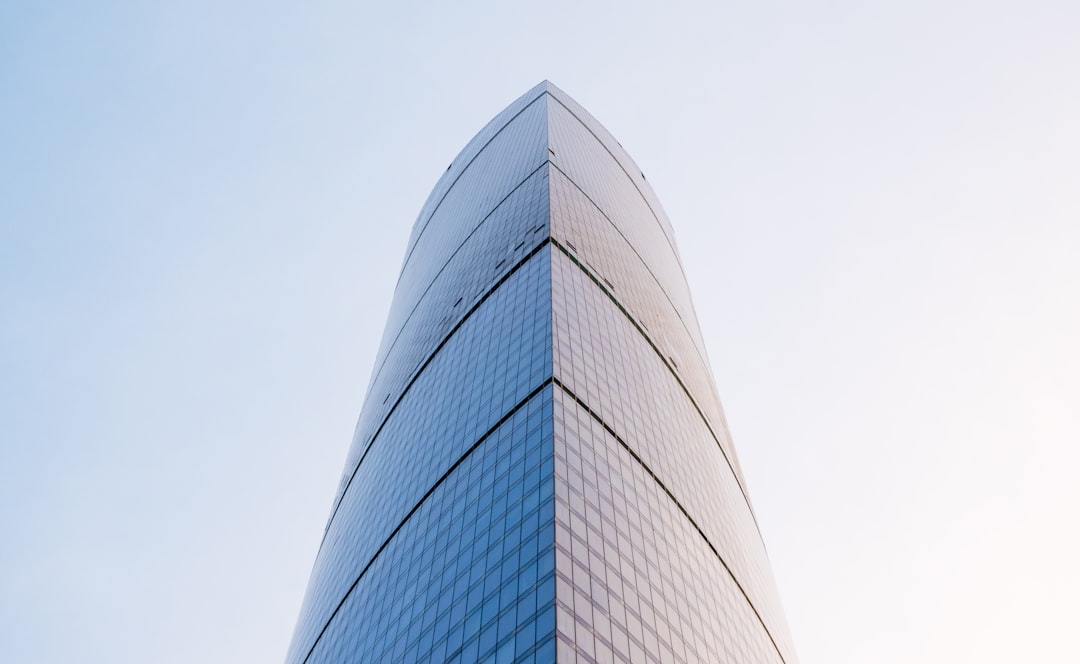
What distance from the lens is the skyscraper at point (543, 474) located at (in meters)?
32.1

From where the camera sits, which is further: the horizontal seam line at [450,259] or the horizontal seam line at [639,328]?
the horizontal seam line at [450,259]

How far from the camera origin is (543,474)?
1414 inches

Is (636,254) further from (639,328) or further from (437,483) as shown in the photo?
(437,483)

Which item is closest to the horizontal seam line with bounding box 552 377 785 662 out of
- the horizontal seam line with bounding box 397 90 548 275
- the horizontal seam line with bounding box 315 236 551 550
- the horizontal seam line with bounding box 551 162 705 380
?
the horizontal seam line with bounding box 315 236 551 550

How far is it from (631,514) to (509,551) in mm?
6561

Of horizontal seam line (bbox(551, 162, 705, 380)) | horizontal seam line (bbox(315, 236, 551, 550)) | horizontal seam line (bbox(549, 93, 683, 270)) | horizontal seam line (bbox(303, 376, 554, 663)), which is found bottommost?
horizontal seam line (bbox(303, 376, 554, 663))

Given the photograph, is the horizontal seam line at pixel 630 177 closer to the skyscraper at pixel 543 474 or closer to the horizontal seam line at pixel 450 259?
the skyscraper at pixel 543 474

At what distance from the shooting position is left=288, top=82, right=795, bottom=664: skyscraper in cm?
3206

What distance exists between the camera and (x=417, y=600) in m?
36.2

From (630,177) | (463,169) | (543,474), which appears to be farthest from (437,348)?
(630,177)

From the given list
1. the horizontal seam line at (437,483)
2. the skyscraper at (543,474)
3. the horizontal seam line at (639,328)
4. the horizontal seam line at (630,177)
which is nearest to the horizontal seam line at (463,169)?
the horizontal seam line at (630,177)

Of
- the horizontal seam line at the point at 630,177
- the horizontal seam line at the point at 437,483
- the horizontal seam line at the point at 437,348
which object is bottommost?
the horizontal seam line at the point at 437,483

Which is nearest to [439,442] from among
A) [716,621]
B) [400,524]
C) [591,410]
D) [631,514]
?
[400,524]

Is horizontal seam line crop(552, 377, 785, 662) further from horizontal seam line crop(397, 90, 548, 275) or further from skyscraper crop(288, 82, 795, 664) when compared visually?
horizontal seam line crop(397, 90, 548, 275)
